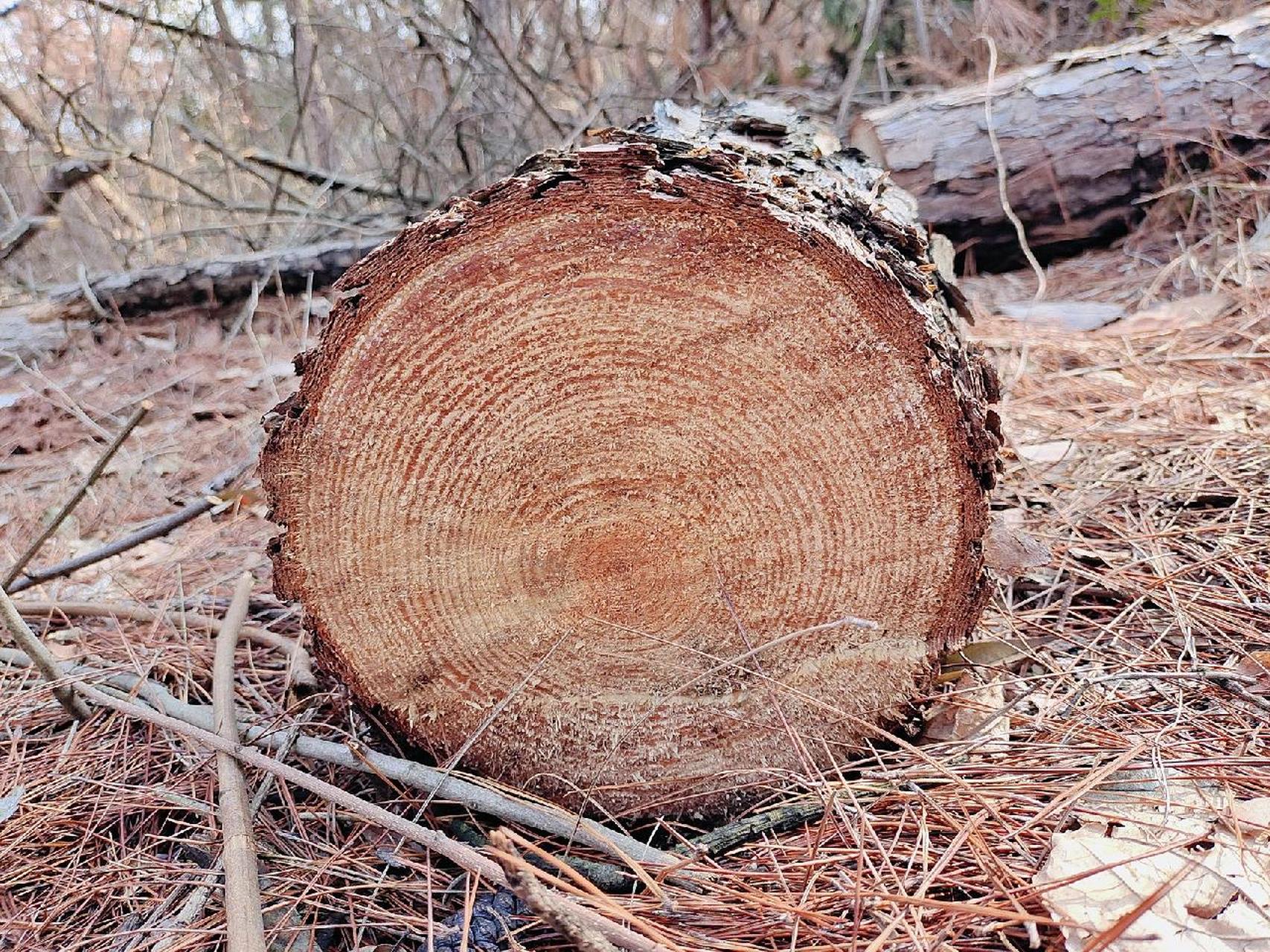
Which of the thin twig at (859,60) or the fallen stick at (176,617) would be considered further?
the thin twig at (859,60)

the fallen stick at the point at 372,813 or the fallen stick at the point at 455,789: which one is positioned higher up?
the fallen stick at the point at 372,813

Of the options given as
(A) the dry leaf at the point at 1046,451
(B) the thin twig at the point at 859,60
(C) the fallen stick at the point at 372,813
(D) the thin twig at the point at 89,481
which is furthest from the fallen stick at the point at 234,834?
(B) the thin twig at the point at 859,60

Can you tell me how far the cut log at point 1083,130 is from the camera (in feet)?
10.6

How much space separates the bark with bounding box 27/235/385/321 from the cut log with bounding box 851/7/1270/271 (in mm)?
2470

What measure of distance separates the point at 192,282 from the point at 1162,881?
166 inches

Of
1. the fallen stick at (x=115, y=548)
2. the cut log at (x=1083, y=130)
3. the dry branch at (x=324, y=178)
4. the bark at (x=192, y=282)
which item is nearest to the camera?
the fallen stick at (x=115, y=548)

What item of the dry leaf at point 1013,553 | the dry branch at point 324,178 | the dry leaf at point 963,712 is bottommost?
the dry leaf at point 963,712

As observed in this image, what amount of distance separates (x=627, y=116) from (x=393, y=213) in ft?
4.69

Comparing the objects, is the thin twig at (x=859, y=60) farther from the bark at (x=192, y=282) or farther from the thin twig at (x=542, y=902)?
the thin twig at (x=542, y=902)

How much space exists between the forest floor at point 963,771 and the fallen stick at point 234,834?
6 cm

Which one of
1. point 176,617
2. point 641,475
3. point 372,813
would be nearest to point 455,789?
point 372,813

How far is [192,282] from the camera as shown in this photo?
13.0 feet

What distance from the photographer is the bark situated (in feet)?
13.0

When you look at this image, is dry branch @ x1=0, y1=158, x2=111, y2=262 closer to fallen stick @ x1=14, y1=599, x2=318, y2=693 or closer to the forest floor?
the forest floor
